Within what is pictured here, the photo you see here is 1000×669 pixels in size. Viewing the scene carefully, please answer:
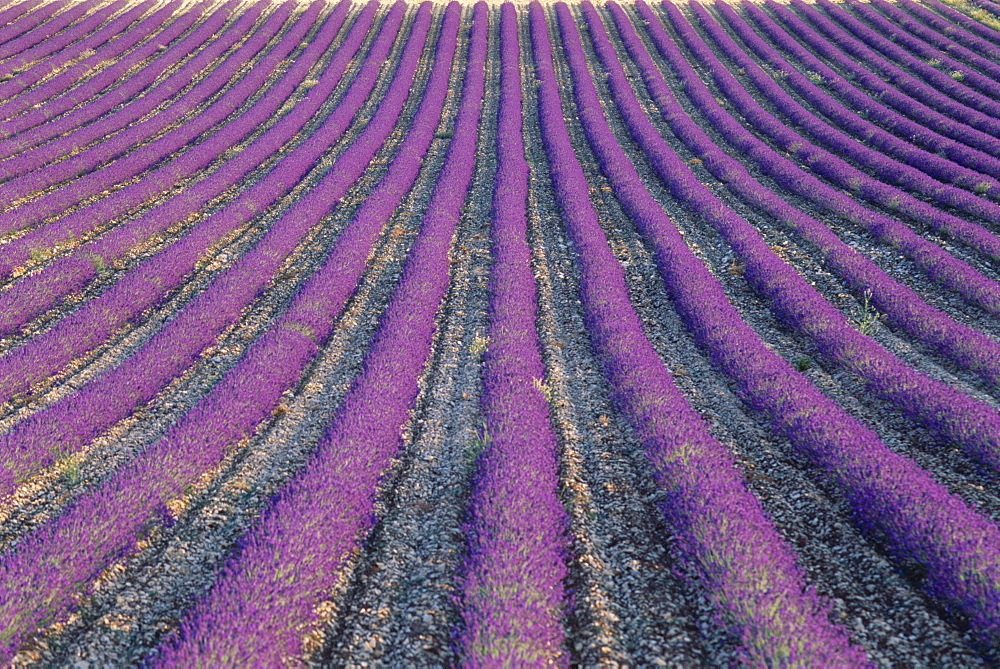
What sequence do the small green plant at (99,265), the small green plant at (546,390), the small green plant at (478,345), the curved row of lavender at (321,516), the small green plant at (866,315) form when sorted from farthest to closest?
the small green plant at (99,265)
the small green plant at (866,315)
the small green plant at (478,345)
the small green plant at (546,390)
the curved row of lavender at (321,516)

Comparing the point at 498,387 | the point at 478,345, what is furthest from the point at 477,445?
the point at 478,345

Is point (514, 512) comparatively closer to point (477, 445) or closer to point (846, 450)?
point (477, 445)

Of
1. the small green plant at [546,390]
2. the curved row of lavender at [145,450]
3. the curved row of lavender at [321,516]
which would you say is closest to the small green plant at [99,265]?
the curved row of lavender at [145,450]

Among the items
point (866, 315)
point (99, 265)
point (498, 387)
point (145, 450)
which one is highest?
point (99, 265)

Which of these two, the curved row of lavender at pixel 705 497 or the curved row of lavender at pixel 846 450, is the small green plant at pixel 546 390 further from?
the curved row of lavender at pixel 846 450

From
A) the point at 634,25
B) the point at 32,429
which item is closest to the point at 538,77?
the point at 634,25

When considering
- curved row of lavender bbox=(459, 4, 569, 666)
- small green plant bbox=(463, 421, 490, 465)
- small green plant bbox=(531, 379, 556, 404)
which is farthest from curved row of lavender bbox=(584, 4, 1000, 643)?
small green plant bbox=(463, 421, 490, 465)

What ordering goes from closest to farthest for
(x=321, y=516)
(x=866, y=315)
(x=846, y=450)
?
(x=321, y=516)
(x=846, y=450)
(x=866, y=315)
